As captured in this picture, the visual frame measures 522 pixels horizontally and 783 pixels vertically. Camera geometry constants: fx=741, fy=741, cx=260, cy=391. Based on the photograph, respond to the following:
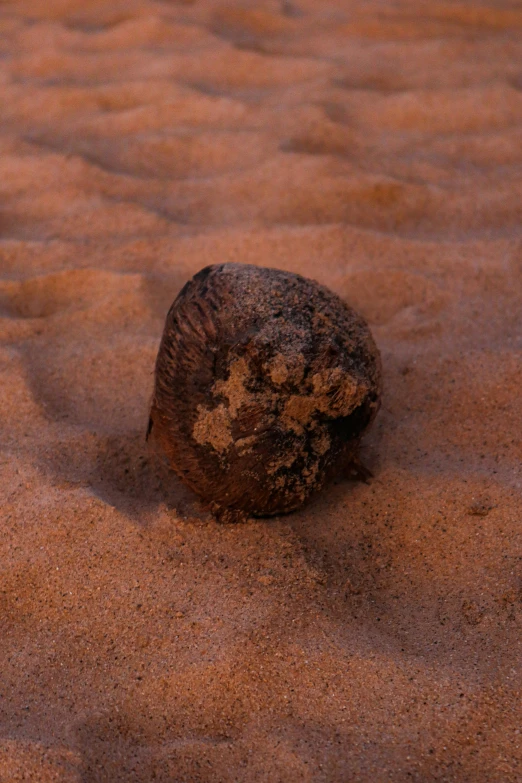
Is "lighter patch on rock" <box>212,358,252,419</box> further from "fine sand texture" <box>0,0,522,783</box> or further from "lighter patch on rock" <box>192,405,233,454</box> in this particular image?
"fine sand texture" <box>0,0,522,783</box>

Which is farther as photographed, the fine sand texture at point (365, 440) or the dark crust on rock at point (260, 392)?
the dark crust on rock at point (260, 392)

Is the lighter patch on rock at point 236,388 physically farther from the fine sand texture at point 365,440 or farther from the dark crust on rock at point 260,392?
the fine sand texture at point 365,440

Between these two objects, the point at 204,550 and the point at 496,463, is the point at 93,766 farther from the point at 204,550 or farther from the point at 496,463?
the point at 496,463

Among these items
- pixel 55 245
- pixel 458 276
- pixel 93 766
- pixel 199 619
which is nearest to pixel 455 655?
pixel 199 619

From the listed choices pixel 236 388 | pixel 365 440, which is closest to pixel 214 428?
pixel 236 388

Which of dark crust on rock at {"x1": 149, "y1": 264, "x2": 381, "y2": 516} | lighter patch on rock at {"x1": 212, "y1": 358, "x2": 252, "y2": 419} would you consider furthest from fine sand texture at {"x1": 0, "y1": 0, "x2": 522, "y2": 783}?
lighter patch on rock at {"x1": 212, "y1": 358, "x2": 252, "y2": 419}

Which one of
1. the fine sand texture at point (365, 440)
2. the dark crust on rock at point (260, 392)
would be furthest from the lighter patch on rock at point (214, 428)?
the fine sand texture at point (365, 440)
